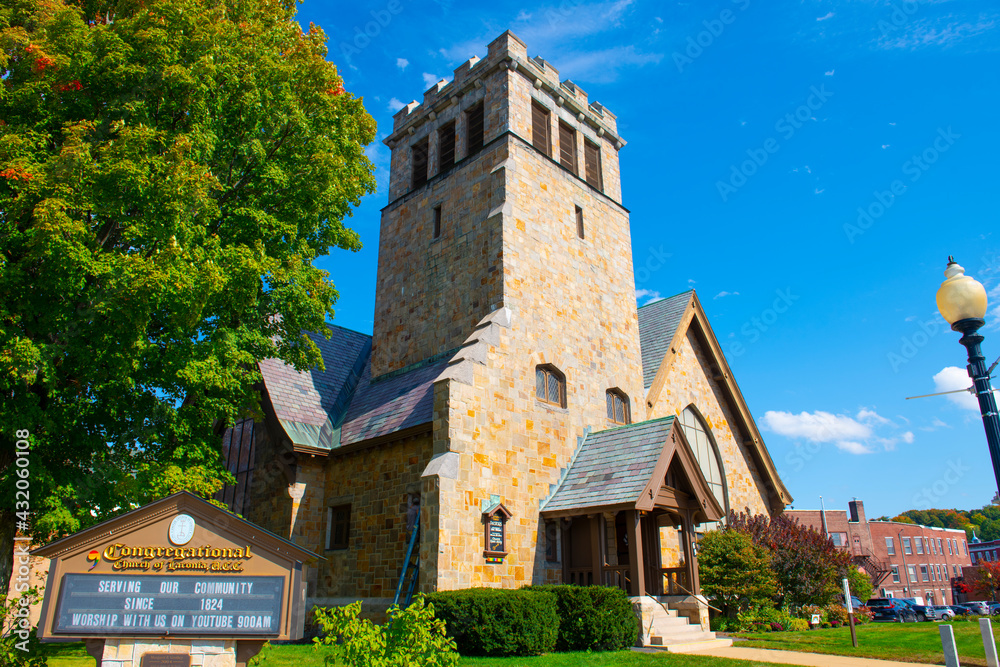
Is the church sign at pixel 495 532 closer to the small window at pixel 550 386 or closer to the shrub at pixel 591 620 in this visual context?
→ the shrub at pixel 591 620

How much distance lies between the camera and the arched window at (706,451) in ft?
81.0

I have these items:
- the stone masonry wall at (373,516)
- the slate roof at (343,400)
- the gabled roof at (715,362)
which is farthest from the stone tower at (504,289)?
the gabled roof at (715,362)

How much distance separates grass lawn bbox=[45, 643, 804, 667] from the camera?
1069 cm

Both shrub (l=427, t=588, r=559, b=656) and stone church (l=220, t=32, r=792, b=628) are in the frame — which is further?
stone church (l=220, t=32, r=792, b=628)

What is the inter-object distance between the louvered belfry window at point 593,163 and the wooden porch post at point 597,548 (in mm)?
12602

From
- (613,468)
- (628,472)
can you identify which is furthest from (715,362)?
(628,472)

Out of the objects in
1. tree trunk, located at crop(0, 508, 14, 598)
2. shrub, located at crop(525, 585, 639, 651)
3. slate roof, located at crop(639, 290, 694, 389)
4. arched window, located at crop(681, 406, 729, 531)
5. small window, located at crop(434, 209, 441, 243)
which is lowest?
shrub, located at crop(525, 585, 639, 651)

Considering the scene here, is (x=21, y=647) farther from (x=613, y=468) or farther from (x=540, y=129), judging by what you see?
(x=540, y=129)

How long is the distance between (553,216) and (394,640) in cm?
1585

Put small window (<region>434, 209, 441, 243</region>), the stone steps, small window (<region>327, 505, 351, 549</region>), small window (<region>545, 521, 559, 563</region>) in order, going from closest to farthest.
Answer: the stone steps
small window (<region>545, 521, 559, 563</region>)
small window (<region>327, 505, 351, 549</region>)
small window (<region>434, 209, 441, 243</region>)

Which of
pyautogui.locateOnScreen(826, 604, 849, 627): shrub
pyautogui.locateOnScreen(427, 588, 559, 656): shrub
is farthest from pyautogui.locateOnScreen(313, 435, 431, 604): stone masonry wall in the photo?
pyautogui.locateOnScreen(826, 604, 849, 627): shrub

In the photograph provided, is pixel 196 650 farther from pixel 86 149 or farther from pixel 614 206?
pixel 614 206

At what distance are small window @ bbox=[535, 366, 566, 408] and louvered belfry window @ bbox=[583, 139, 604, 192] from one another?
27.1 ft

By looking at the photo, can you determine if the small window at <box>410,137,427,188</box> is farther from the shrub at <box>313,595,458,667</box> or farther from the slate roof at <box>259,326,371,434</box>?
the shrub at <box>313,595,458,667</box>
